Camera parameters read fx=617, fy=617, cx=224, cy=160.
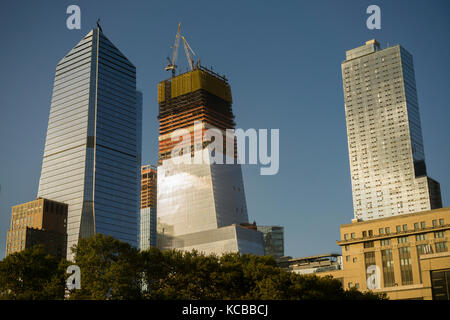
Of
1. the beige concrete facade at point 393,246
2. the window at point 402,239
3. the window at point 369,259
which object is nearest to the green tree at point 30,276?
the beige concrete facade at point 393,246

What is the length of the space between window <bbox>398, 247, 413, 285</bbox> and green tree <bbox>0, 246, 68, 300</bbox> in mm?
87896

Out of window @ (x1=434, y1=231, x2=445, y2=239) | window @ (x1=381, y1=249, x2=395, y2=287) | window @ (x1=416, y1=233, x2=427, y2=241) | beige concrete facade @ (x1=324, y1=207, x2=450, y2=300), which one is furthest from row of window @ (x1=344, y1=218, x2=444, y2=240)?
window @ (x1=381, y1=249, x2=395, y2=287)

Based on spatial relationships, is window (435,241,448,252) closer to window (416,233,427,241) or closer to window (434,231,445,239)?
window (434,231,445,239)

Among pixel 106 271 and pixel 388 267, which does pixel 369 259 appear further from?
pixel 106 271

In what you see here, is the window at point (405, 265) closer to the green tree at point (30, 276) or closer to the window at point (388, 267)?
the window at point (388, 267)

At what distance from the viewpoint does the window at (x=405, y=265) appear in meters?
154

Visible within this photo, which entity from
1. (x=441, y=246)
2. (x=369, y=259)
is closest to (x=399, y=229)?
(x=369, y=259)

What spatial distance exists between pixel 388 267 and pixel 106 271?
276 feet

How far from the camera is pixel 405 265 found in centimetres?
15512

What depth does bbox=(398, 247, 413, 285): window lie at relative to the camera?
154 meters
